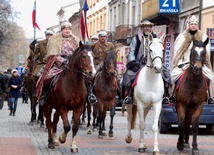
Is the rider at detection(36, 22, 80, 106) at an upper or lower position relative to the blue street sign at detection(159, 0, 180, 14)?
lower

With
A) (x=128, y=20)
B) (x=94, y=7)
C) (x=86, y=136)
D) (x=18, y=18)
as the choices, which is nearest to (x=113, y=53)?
(x=86, y=136)

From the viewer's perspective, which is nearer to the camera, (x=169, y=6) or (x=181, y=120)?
(x=181, y=120)

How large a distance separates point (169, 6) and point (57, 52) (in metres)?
25.5

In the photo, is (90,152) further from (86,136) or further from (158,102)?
(86,136)

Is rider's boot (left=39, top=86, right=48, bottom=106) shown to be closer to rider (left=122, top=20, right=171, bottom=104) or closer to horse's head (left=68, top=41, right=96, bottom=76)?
horse's head (left=68, top=41, right=96, bottom=76)

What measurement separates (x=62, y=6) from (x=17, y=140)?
340ft

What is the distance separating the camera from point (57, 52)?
14523mm

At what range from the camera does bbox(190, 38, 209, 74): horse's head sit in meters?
13.0

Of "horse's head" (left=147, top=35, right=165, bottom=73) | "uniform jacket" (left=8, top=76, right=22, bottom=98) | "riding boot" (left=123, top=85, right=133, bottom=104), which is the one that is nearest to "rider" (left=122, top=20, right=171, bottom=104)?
"riding boot" (left=123, top=85, right=133, bottom=104)

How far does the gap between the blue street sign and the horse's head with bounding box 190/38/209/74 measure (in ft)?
82.8

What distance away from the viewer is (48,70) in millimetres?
14531

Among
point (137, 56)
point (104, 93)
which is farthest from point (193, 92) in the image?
point (104, 93)

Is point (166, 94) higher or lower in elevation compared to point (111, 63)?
lower

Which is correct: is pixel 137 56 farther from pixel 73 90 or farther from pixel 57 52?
pixel 73 90
